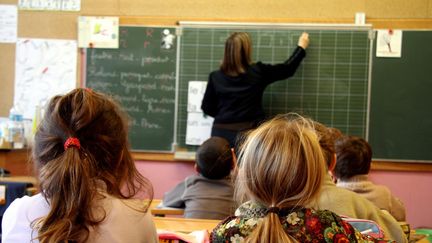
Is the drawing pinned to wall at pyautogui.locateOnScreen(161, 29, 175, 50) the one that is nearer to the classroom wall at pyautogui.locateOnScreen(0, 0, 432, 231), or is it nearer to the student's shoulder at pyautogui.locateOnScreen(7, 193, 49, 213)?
the classroom wall at pyautogui.locateOnScreen(0, 0, 432, 231)

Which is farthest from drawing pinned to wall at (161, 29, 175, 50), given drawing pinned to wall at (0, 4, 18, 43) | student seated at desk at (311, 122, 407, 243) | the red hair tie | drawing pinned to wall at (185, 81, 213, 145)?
the red hair tie

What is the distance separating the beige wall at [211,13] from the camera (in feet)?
12.6

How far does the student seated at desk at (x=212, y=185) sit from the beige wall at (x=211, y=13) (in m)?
1.88

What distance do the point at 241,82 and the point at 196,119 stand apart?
597 mm

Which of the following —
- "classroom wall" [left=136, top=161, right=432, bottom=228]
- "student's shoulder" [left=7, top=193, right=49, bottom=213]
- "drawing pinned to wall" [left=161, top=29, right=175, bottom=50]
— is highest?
"drawing pinned to wall" [left=161, top=29, right=175, bottom=50]

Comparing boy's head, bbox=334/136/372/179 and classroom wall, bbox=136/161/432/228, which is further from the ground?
boy's head, bbox=334/136/372/179

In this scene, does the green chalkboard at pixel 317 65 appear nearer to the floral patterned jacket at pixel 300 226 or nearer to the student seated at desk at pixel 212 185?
the student seated at desk at pixel 212 185

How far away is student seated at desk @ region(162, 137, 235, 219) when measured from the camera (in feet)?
7.89

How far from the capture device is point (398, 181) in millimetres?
3873

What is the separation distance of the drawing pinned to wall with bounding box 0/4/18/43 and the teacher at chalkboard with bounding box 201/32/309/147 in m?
1.95

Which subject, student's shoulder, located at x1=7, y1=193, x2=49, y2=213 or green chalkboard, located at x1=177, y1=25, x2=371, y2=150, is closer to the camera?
student's shoulder, located at x1=7, y1=193, x2=49, y2=213

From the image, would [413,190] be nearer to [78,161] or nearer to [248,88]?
[248,88]

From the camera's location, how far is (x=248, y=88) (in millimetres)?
3689

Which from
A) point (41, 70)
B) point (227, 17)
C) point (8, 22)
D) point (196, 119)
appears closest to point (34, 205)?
point (196, 119)
